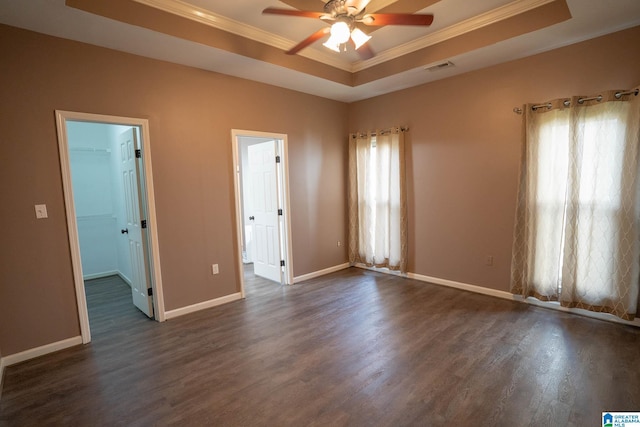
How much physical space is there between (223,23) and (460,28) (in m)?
2.33

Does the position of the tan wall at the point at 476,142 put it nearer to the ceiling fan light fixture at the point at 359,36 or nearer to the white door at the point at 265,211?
the white door at the point at 265,211

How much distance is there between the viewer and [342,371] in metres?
2.37

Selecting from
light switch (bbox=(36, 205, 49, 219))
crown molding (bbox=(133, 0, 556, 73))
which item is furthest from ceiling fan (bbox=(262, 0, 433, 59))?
light switch (bbox=(36, 205, 49, 219))

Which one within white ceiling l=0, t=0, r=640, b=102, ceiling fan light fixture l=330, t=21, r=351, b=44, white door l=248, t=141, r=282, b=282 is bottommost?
white door l=248, t=141, r=282, b=282

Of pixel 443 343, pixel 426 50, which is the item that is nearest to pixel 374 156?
pixel 426 50

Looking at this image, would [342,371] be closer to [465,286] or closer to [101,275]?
[465,286]

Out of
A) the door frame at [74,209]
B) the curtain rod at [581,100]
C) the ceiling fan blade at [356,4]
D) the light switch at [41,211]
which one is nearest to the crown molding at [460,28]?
the curtain rod at [581,100]

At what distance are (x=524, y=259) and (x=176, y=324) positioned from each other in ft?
12.6

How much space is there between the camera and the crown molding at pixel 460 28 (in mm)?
2758

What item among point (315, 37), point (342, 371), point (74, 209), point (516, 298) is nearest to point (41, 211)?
point (74, 209)

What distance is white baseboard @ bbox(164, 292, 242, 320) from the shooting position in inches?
134

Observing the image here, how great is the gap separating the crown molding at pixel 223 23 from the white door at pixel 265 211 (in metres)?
1.32

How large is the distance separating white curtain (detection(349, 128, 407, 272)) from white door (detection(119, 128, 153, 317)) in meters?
3.03

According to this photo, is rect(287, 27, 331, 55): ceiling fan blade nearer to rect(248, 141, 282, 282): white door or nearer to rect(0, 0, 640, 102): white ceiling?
rect(0, 0, 640, 102): white ceiling
